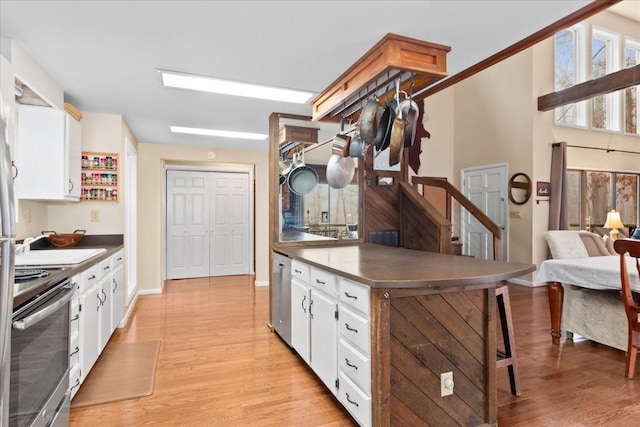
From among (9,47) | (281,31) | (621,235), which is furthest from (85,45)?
(621,235)

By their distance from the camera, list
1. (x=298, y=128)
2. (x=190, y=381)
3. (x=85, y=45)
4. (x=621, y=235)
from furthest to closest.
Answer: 1. (x=621, y=235)
2. (x=298, y=128)
3. (x=190, y=381)
4. (x=85, y=45)

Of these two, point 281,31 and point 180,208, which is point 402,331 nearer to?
point 281,31

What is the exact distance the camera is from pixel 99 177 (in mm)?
3635

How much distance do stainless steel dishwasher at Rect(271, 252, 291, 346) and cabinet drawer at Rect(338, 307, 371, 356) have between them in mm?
1094

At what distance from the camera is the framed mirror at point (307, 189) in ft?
11.9

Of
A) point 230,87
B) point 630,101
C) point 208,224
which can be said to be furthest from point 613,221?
point 208,224

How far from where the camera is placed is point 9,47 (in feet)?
6.93

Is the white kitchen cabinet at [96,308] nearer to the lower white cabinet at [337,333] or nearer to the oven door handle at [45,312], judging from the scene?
the oven door handle at [45,312]

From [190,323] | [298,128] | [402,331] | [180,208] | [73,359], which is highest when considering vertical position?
[298,128]

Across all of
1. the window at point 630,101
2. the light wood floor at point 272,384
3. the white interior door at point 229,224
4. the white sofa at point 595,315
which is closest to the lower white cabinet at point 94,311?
the light wood floor at point 272,384

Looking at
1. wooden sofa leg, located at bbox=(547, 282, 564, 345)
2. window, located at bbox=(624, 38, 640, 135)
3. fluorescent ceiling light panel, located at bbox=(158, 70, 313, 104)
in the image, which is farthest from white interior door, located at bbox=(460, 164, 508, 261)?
fluorescent ceiling light panel, located at bbox=(158, 70, 313, 104)

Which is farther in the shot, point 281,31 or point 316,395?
point 316,395

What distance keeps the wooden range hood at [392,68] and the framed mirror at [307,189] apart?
A: 1179 millimetres

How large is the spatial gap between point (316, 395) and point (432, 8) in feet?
7.99
